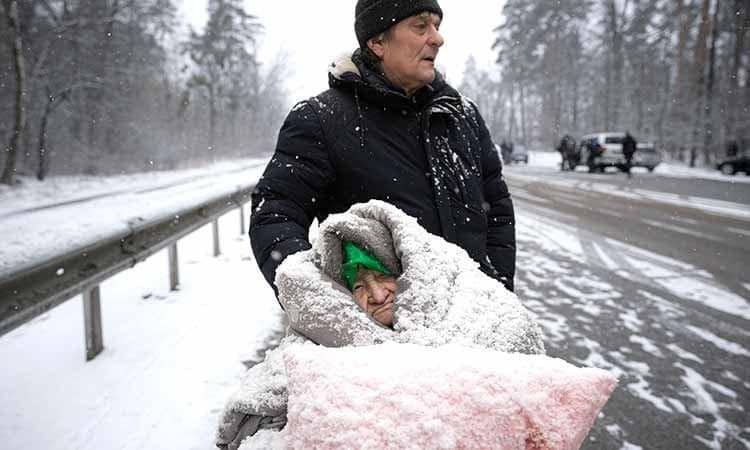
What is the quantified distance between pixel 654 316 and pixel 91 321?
4918 mm

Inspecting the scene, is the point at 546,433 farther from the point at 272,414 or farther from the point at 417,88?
the point at 417,88

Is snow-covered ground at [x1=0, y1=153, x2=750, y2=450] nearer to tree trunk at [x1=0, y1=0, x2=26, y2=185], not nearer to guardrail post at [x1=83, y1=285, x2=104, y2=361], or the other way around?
guardrail post at [x1=83, y1=285, x2=104, y2=361]

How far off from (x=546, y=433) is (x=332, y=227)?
65cm

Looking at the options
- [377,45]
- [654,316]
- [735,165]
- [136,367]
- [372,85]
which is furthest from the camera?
[735,165]

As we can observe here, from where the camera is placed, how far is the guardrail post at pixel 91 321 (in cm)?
339

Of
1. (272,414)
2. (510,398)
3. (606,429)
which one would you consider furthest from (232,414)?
(606,429)

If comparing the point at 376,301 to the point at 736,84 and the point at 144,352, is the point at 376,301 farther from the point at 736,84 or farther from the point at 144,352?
the point at 736,84

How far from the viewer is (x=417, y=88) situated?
186 centimetres

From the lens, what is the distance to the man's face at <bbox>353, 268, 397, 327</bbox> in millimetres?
1275

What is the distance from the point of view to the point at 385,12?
1798mm

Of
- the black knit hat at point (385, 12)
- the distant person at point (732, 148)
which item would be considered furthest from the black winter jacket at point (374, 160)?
the distant person at point (732, 148)

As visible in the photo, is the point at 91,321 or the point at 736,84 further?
the point at 736,84

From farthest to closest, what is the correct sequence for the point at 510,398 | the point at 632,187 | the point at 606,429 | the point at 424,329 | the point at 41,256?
the point at 632,187 < the point at 606,429 < the point at 41,256 < the point at 424,329 < the point at 510,398

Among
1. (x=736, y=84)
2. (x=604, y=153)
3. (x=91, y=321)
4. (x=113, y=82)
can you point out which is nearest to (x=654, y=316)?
(x=91, y=321)
